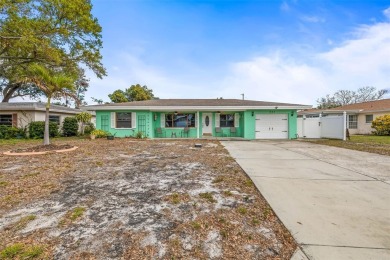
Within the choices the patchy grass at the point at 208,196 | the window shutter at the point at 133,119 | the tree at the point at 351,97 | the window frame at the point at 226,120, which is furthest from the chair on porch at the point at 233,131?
the tree at the point at 351,97

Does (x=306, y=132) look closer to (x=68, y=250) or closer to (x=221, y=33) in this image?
(x=221, y=33)

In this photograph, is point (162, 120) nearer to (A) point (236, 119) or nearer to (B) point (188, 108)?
(B) point (188, 108)

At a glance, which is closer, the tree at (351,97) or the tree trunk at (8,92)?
the tree trunk at (8,92)

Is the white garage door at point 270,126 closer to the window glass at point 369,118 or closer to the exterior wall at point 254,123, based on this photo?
the exterior wall at point 254,123

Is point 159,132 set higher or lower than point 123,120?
lower

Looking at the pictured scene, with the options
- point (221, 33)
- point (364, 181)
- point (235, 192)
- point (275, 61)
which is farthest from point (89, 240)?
point (275, 61)

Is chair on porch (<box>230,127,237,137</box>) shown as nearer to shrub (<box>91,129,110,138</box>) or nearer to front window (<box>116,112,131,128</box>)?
front window (<box>116,112,131,128</box>)

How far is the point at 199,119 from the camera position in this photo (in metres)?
15.9

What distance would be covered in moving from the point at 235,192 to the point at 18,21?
15402 mm

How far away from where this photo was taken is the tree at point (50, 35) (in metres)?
11.5

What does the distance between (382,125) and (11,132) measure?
31.1 meters

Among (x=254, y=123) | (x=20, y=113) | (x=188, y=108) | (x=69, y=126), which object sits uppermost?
(x=188, y=108)

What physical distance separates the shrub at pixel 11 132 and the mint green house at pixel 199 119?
624cm

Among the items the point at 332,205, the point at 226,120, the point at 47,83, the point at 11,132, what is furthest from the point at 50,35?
the point at 332,205
